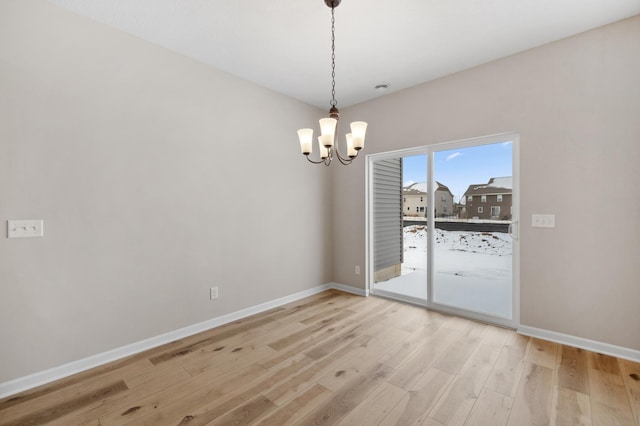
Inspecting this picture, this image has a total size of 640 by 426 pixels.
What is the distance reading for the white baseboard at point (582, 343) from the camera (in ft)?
7.64

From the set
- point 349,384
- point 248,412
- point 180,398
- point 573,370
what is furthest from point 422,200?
point 180,398

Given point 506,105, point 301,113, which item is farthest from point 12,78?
point 506,105

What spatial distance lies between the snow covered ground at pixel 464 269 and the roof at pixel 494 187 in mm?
463

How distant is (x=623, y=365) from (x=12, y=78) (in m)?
5.12

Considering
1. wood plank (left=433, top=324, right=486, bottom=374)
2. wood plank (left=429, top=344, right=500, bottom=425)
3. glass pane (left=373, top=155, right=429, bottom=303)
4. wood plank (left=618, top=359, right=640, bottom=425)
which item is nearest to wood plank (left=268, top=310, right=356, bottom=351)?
glass pane (left=373, top=155, right=429, bottom=303)

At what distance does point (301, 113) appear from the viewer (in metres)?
4.03

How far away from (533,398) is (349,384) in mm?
1232

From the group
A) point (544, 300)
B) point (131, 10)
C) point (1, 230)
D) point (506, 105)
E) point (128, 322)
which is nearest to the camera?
point (1, 230)

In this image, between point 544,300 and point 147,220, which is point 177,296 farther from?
point 544,300

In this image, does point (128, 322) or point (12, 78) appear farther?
point (128, 322)

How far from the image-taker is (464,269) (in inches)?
132

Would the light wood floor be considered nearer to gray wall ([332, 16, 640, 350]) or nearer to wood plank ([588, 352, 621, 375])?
wood plank ([588, 352, 621, 375])

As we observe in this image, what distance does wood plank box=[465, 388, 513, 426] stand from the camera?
1.68 m

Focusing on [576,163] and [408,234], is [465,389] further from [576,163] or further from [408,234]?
[576,163]
